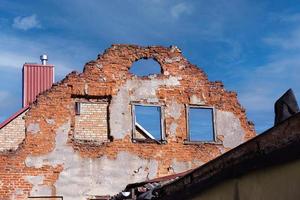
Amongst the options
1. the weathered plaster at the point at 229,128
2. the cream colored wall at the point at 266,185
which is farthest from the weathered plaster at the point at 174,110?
the cream colored wall at the point at 266,185

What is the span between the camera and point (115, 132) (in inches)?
679

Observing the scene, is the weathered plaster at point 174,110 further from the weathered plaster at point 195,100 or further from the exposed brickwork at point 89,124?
the exposed brickwork at point 89,124

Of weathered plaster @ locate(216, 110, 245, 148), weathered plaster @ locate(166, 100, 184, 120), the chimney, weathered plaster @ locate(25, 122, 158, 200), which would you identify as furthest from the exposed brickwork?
weathered plaster @ locate(216, 110, 245, 148)

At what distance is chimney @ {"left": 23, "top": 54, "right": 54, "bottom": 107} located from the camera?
19812 millimetres

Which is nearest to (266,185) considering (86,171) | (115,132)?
(86,171)

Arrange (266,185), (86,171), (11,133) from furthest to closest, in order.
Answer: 1. (11,133)
2. (86,171)
3. (266,185)

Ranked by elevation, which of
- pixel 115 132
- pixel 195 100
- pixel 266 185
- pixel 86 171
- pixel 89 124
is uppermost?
pixel 195 100

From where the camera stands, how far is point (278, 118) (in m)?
6.17

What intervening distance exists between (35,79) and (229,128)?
6.64 m

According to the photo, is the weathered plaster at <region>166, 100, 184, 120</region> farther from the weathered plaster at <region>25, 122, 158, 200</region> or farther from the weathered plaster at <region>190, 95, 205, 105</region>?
the weathered plaster at <region>25, 122, 158, 200</region>

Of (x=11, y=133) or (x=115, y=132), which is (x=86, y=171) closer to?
(x=115, y=132)

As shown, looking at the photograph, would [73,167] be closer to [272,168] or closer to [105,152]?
[105,152]

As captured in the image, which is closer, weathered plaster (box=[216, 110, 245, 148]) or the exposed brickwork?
weathered plaster (box=[216, 110, 245, 148])

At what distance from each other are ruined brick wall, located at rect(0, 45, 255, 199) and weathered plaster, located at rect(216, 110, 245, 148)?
0.10 ft
